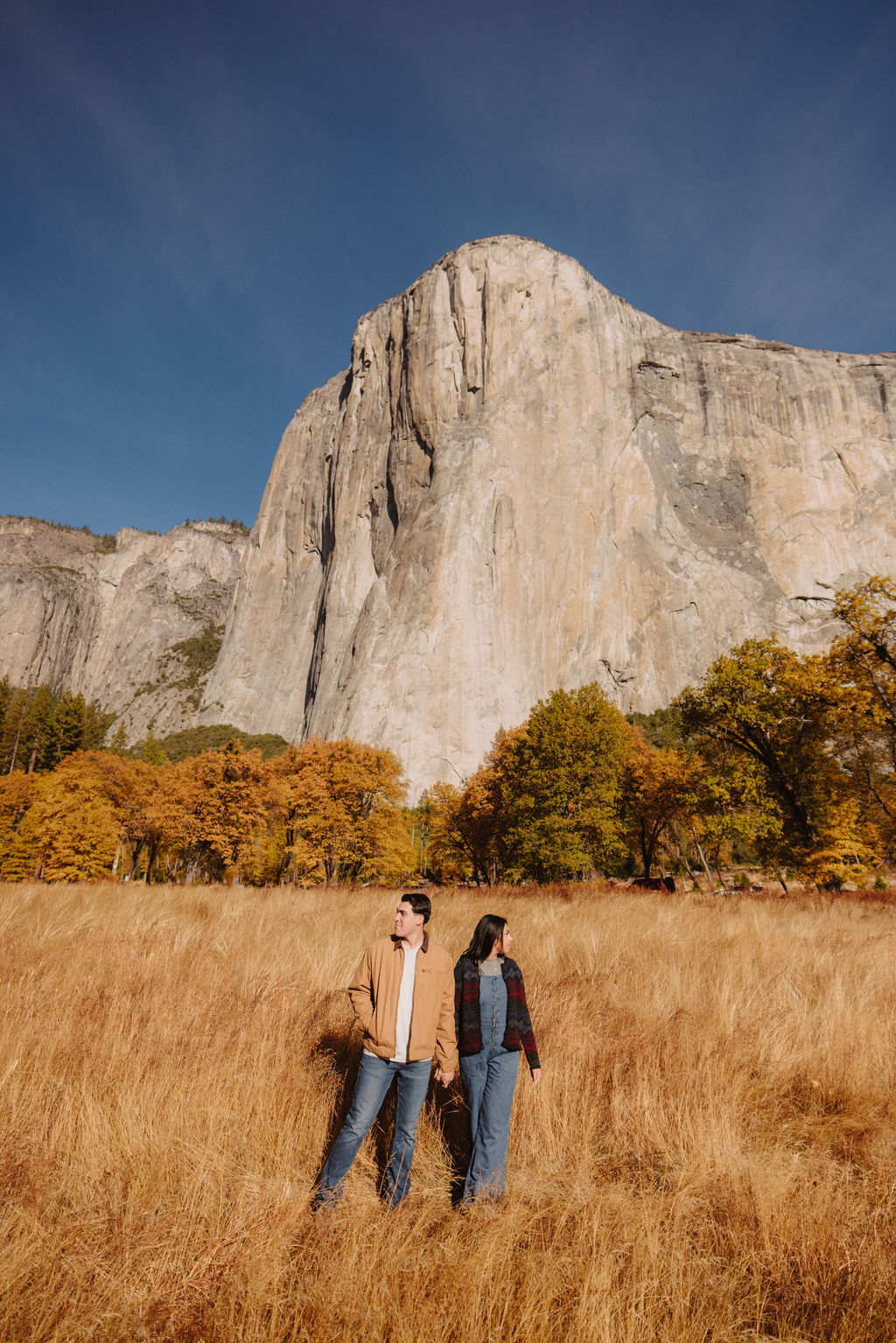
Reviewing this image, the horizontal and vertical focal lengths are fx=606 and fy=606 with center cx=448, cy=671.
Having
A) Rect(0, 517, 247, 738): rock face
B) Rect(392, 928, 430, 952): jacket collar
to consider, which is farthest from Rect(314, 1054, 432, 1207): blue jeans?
Rect(0, 517, 247, 738): rock face

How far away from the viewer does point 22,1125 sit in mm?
3273

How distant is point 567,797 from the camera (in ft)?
96.7

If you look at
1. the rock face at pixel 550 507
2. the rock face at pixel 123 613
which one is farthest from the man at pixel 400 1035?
the rock face at pixel 123 613

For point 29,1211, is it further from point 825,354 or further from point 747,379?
point 825,354

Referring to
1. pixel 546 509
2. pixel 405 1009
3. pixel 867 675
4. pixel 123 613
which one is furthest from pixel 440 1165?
pixel 123 613

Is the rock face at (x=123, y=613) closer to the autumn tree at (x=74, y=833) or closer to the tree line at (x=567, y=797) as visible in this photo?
the autumn tree at (x=74, y=833)

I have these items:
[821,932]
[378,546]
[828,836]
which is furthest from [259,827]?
[378,546]

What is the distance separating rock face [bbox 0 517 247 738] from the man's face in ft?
375

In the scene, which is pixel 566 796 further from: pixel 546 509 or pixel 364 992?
pixel 546 509

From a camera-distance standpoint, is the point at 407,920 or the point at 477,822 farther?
the point at 477,822

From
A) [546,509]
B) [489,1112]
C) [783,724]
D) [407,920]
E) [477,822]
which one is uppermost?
[546,509]

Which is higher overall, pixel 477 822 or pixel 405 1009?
pixel 477 822

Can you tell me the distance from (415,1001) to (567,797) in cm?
2731

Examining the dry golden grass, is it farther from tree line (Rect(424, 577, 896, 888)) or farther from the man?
tree line (Rect(424, 577, 896, 888))
